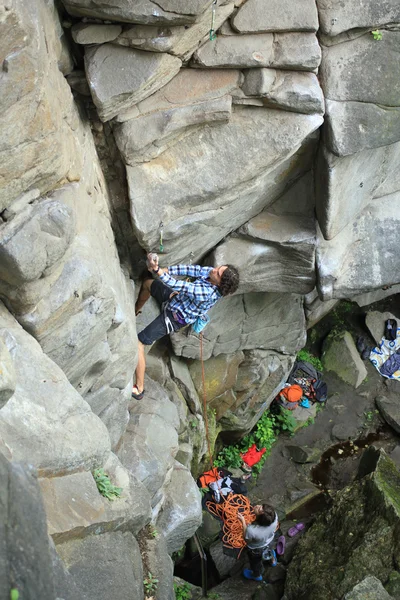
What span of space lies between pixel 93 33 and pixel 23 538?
11.6ft

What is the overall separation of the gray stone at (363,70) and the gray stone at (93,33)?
83.7 inches

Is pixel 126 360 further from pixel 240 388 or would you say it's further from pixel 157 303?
pixel 240 388

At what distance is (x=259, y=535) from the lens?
790 centimetres

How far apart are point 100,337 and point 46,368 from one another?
94 centimetres

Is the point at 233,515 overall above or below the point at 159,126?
below

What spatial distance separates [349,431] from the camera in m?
10.9

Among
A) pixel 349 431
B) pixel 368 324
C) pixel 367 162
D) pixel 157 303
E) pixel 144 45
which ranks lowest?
pixel 349 431

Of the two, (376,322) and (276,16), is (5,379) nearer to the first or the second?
(276,16)

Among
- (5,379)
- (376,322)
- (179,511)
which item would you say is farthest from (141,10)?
(376,322)

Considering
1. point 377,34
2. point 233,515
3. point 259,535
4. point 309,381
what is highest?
point 377,34

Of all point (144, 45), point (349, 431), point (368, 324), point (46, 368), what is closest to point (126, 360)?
point (46, 368)

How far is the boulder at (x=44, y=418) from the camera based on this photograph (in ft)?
12.0

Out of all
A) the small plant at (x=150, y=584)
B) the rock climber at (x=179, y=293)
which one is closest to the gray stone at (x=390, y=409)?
the rock climber at (x=179, y=293)

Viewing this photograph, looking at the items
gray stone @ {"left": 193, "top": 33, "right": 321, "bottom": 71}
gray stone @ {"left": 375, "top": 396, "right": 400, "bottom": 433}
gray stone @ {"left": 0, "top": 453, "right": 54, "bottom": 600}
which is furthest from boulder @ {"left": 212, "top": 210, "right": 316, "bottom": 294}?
gray stone @ {"left": 0, "top": 453, "right": 54, "bottom": 600}
